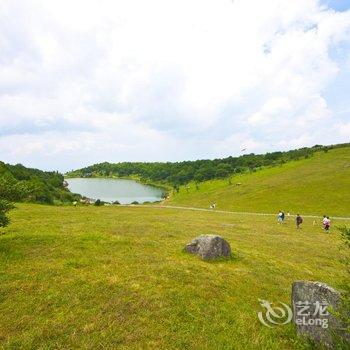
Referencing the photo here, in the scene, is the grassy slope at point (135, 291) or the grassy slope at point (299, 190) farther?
the grassy slope at point (299, 190)

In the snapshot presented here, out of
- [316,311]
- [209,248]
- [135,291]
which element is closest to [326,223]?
[209,248]

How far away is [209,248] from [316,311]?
35.5 ft

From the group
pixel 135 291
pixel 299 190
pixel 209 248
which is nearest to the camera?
pixel 135 291

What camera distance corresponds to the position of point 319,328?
14.1 metres

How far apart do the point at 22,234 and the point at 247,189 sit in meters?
96.2

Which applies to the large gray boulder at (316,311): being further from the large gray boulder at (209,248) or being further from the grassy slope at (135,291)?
the large gray boulder at (209,248)

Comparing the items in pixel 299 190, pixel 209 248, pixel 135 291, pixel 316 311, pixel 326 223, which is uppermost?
pixel 209 248

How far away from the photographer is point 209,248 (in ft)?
80.5

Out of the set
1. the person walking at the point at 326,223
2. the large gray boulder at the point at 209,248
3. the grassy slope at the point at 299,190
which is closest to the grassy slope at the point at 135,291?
the large gray boulder at the point at 209,248

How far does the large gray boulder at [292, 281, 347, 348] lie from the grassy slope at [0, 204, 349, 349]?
0.78 metres

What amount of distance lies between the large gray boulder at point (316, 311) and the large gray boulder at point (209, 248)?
9.24 meters

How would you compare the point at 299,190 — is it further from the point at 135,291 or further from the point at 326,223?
the point at 135,291

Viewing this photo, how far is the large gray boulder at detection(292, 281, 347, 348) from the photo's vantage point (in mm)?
13617

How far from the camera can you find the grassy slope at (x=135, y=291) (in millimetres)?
14164
